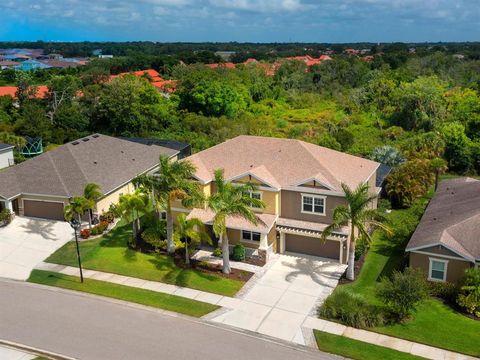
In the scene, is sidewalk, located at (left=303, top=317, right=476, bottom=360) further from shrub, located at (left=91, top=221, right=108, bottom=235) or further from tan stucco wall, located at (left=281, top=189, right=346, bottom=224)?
shrub, located at (left=91, top=221, right=108, bottom=235)

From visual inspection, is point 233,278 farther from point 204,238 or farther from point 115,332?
point 115,332

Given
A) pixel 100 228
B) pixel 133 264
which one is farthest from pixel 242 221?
pixel 100 228

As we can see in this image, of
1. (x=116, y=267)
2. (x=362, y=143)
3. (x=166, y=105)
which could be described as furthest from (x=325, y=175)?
(x=166, y=105)

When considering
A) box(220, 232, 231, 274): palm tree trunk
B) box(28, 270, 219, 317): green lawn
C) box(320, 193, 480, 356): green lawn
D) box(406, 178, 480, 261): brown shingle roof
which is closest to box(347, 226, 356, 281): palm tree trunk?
box(320, 193, 480, 356): green lawn

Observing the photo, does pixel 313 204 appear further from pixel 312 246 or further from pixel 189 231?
pixel 189 231

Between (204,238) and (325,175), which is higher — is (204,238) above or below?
below

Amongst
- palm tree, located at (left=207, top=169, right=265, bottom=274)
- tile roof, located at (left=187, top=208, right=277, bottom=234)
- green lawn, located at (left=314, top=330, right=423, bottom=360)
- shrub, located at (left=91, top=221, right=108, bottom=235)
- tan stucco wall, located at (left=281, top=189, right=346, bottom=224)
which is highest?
palm tree, located at (left=207, top=169, right=265, bottom=274)
